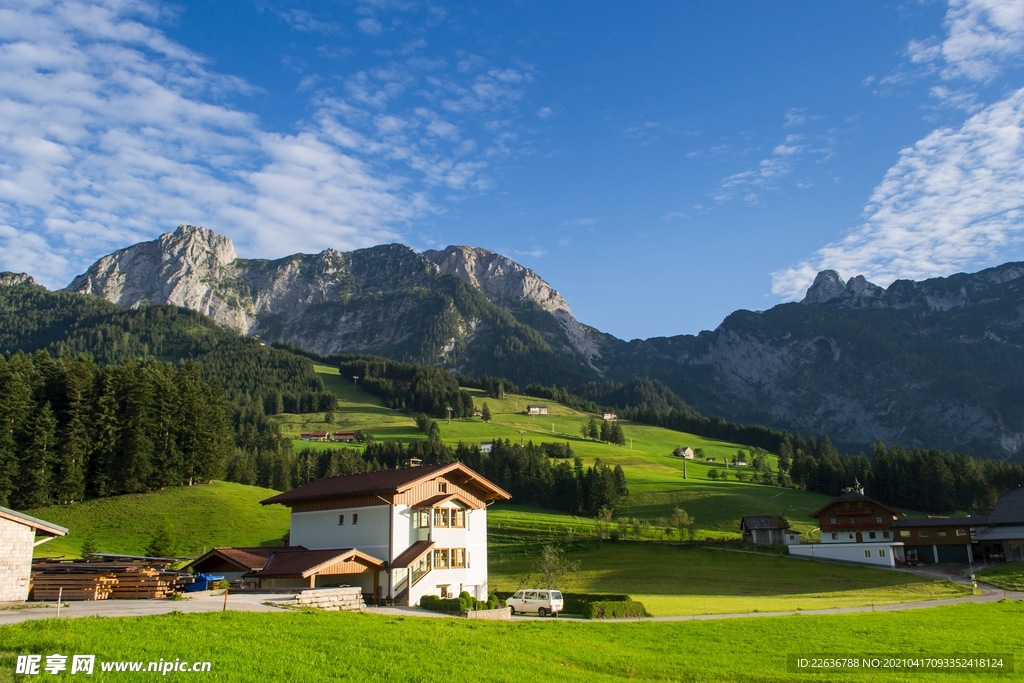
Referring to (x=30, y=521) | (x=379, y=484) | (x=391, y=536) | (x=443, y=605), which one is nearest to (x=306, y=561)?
(x=391, y=536)

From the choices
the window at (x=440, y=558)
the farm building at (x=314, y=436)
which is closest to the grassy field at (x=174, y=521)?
the window at (x=440, y=558)

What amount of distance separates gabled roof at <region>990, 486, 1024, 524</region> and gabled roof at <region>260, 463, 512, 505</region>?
62670 millimetres

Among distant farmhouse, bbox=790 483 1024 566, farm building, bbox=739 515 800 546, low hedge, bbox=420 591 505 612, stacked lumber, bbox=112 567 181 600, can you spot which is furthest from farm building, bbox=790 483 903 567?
stacked lumber, bbox=112 567 181 600

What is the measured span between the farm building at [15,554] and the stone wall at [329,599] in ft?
35.8

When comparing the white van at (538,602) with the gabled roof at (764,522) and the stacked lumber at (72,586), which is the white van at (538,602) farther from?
the gabled roof at (764,522)

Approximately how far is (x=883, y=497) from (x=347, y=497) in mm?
107724

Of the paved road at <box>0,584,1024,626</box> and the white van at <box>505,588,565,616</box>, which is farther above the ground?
the paved road at <box>0,584,1024,626</box>

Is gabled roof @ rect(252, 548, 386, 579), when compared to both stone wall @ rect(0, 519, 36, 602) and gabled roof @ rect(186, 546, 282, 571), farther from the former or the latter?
stone wall @ rect(0, 519, 36, 602)

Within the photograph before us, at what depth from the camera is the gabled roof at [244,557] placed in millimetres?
40969

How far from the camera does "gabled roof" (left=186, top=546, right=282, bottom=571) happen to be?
4097 cm

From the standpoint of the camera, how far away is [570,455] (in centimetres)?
15612

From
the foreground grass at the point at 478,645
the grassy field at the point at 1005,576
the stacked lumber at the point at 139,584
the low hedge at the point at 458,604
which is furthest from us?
the grassy field at the point at 1005,576

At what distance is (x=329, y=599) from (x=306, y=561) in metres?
8.77

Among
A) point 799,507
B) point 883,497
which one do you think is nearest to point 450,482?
point 799,507
